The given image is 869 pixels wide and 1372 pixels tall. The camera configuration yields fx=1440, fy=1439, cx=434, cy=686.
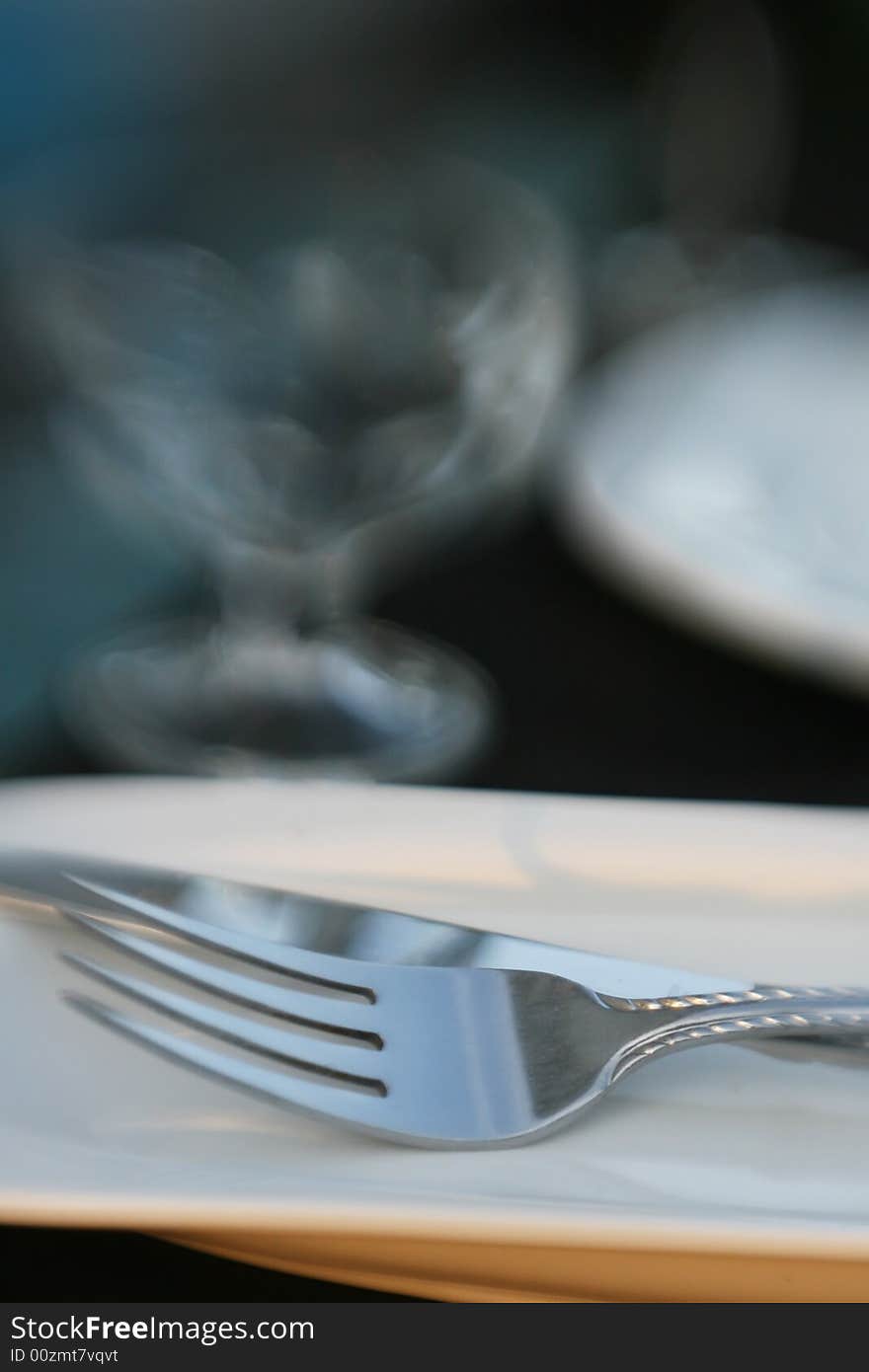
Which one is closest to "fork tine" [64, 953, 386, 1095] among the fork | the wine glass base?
the fork

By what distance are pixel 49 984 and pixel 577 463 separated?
0.31m

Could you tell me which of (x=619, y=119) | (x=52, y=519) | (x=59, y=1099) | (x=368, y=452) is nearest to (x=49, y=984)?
(x=59, y=1099)

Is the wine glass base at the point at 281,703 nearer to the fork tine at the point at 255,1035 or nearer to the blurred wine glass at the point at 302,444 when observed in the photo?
the blurred wine glass at the point at 302,444

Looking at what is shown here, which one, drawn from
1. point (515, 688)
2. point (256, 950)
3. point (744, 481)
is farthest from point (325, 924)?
point (744, 481)

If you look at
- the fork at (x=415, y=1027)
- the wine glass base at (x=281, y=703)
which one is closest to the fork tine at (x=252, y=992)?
the fork at (x=415, y=1027)

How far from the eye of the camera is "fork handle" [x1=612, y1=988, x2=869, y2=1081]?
219mm

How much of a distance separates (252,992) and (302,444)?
22cm

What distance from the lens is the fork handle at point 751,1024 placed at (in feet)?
0.72

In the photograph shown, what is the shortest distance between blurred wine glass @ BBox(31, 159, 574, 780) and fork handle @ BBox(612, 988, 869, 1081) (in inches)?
6.7

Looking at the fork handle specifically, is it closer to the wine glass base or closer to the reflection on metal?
the reflection on metal

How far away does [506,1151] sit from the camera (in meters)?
0.20

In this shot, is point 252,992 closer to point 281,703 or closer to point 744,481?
point 281,703

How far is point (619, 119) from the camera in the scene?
1141 mm
